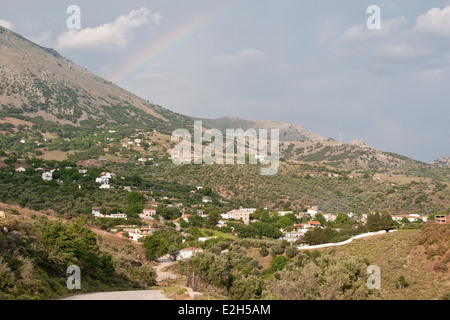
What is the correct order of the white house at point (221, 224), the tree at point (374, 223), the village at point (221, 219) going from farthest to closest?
the white house at point (221, 224)
the village at point (221, 219)
the tree at point (374, 223)

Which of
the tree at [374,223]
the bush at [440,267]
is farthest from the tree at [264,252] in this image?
the bush at [440,267]

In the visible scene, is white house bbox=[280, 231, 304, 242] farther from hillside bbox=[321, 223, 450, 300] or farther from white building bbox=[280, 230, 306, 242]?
hillside bbox=[321, 223, 450, 300]

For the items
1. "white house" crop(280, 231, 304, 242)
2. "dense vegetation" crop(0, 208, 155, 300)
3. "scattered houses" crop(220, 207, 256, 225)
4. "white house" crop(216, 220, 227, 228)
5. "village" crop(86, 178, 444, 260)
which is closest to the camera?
"dense vegetation" crop(0, 208, 155, 300)

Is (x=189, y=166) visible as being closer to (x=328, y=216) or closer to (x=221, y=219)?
(x=221, y=219)

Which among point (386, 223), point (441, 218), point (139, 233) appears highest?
point (386, 223)

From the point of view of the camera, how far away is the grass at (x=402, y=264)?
91.6 ft

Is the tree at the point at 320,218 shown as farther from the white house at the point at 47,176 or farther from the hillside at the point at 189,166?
the white house at the point at 47,176

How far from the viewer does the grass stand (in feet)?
91.6

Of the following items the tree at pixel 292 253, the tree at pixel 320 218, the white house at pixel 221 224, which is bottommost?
the tree at pixel 292 253

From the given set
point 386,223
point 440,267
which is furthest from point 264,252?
point 440,267

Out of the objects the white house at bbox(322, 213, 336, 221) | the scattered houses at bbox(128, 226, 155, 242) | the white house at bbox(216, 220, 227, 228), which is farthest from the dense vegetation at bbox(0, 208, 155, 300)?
the white house at bbox(322, 213, 336, 221)

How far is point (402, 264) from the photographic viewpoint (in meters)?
33.2
